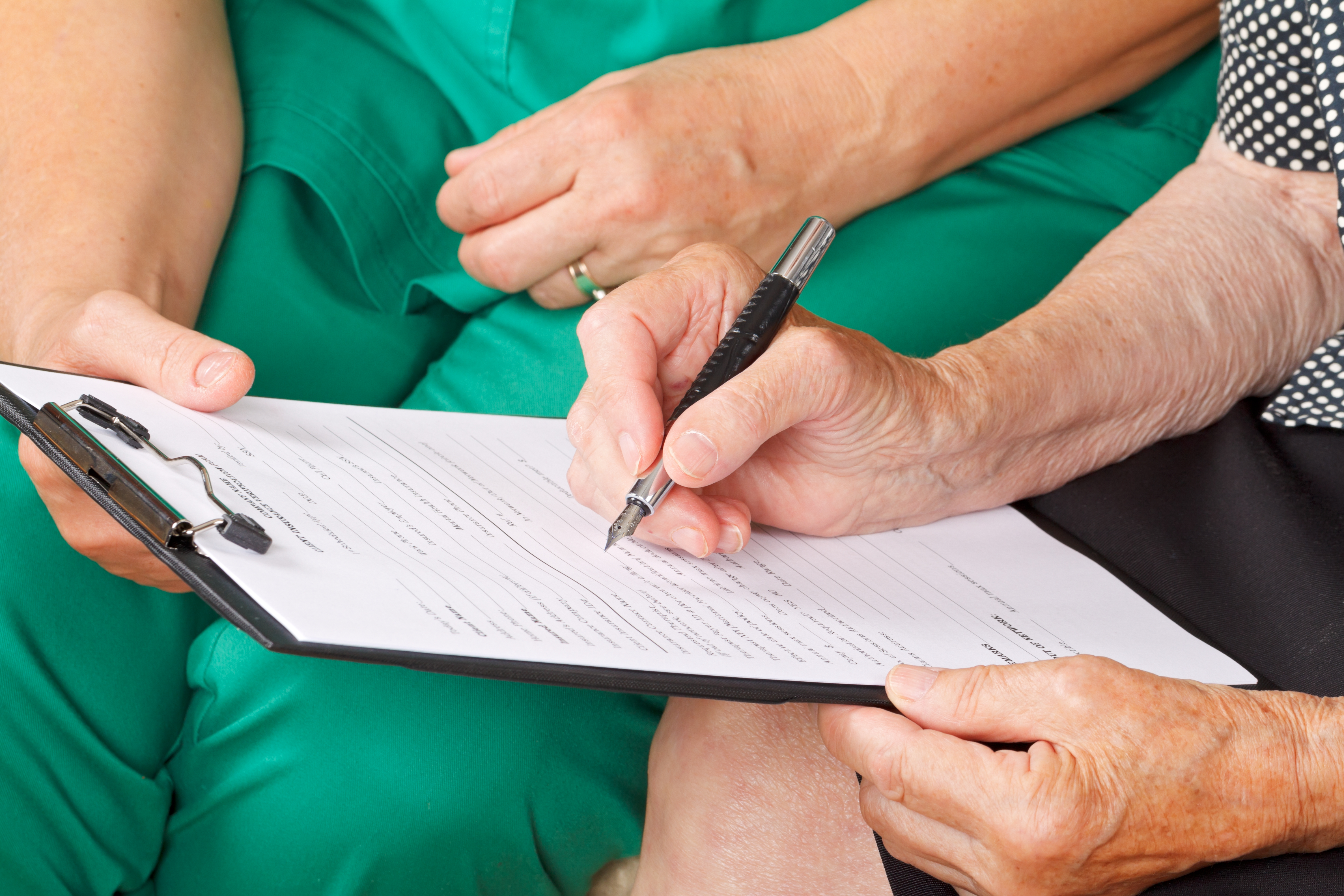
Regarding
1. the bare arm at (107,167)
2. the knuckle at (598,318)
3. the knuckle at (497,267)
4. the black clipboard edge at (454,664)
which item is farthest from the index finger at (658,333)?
the bare arm at (107,167)

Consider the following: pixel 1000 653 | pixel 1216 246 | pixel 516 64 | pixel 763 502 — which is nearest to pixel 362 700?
pixel 763 502

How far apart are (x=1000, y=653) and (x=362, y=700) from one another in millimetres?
524

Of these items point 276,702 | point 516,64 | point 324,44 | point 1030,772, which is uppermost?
point 324,44

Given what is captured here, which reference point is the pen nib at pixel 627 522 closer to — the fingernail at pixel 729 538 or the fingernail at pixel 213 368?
the fingernail at pixel 729 538

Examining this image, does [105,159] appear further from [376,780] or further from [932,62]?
[932,62]

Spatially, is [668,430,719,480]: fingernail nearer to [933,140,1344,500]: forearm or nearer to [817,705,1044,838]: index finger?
[817,705,1044,838]: index finger

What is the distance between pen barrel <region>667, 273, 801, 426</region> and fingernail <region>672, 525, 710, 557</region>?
83 millimetres

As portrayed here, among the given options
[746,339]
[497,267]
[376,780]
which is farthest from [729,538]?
[497,267]

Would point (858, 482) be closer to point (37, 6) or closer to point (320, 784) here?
point (320, 784)

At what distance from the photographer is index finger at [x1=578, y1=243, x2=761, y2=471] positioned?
2.32ft

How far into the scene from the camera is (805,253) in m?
0.78

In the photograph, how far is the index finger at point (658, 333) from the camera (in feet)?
2.32

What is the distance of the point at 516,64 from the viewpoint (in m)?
1.11

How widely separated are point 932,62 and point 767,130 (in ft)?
0.64
